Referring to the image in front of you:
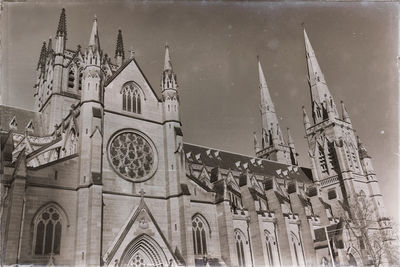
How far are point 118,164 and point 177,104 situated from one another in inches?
296

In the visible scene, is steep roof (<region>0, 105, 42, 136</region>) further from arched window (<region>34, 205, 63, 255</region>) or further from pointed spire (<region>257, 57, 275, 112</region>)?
pointed spire (<region>257, 57, 275, 112</region>)

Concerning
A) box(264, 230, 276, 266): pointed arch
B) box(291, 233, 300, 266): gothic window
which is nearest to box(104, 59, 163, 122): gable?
box(264, 230, 276, 266): pointed arch

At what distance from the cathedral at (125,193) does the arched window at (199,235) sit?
3.6 inches

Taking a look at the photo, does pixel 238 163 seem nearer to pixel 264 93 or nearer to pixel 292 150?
pixel 292 150

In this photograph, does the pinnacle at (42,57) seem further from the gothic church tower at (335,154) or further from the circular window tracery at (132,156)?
the gothic church tower at (335,154)

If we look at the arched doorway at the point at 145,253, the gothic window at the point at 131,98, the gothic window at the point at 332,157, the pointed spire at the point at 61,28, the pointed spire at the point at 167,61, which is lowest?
the arched doorway at the point at 145,253

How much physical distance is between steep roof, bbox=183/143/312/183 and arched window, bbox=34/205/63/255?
73.5ft

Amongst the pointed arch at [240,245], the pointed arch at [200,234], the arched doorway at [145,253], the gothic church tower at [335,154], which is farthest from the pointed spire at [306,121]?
the arched doorway at [145,253]

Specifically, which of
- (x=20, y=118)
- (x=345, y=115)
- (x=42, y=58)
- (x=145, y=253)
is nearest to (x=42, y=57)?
(x=42, y=58)

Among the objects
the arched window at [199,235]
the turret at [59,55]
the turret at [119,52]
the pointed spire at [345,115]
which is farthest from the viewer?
the pointed spire at [345,115]

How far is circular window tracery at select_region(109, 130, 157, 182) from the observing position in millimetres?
24016

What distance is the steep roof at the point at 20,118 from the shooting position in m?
35.5

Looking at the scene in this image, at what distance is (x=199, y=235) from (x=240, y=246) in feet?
26.0

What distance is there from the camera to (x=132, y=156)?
82.0 ft
